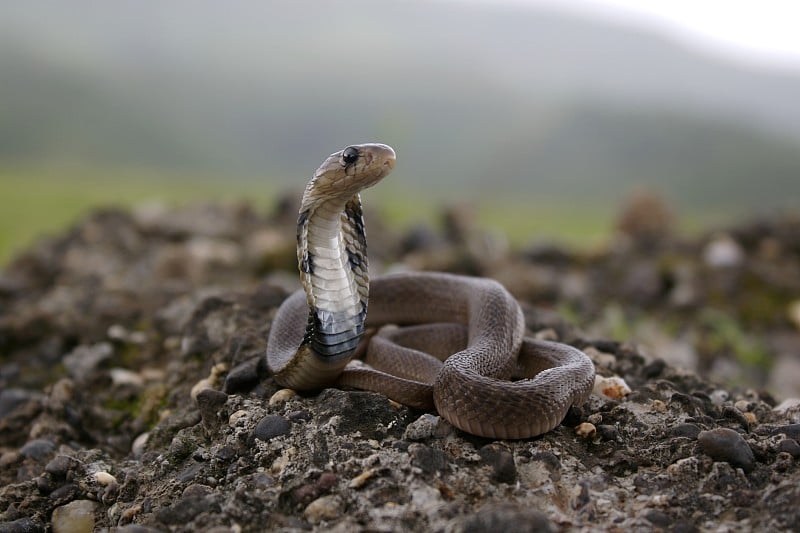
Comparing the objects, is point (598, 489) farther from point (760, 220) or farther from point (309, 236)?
point (760, 220)

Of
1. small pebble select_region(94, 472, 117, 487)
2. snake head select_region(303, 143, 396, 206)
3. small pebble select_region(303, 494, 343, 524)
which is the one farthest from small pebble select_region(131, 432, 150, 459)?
snake head select_region(303, 143, 396, 206)

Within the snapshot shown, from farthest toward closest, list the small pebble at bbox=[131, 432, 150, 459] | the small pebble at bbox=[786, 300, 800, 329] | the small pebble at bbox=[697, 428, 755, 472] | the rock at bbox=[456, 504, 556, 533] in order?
the small pebble at bbox=[786, 300, 800, 329] < the small pebble at bbox=[131, 432, 150, 459] < the small pebble at bbox=[697, 428, 755, 472] < the rock at bbox=[456, 504, 556, 533]

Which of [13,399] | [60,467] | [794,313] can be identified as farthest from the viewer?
[794,313]

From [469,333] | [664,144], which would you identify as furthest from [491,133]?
[469,333]

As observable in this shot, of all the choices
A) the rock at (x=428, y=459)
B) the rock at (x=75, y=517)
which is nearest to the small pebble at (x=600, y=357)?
the rock at (x=428, y=459)

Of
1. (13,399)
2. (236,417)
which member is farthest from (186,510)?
(13,399)

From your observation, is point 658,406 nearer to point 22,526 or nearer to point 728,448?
point 728,448

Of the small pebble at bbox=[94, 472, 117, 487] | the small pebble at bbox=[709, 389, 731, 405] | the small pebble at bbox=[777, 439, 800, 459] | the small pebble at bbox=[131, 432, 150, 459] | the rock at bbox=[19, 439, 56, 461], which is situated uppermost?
the small pebble at bbox=[777, 439, 800, 459]

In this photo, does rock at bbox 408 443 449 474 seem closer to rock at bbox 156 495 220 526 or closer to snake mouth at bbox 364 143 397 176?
rock at bbox 156 495 220 526
